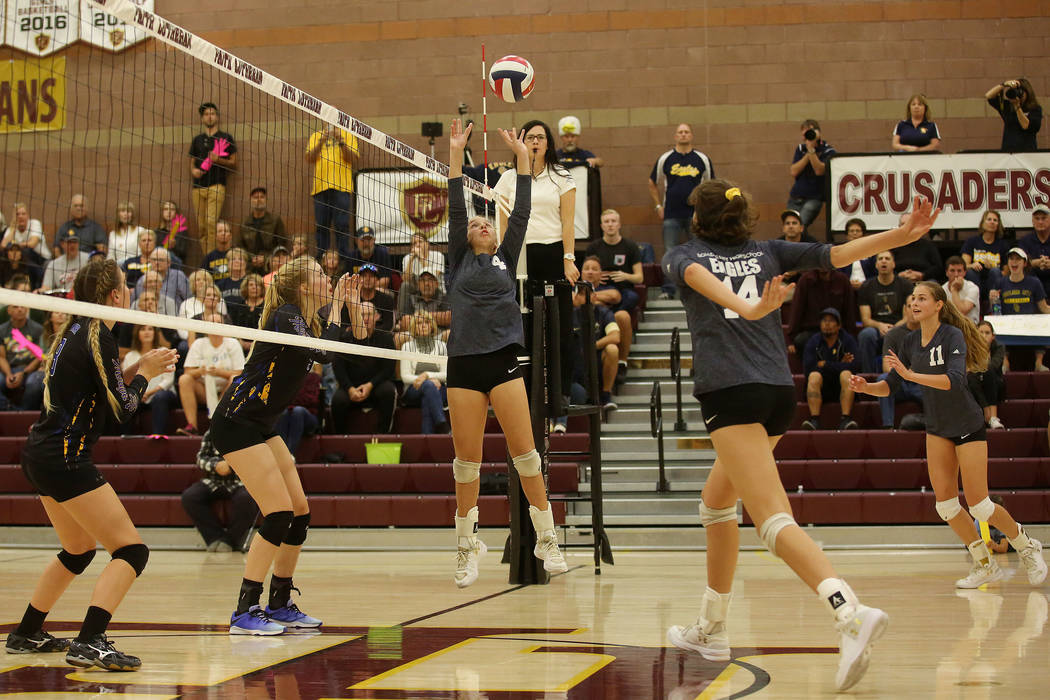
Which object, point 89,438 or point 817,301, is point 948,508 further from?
point 89,438

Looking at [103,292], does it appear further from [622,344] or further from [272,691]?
[622,344]

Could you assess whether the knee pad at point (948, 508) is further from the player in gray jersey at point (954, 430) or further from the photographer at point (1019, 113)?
the photographer at point (1019, 113)

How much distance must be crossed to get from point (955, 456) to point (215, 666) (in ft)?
17.4

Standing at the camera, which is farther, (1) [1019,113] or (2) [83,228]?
(2) [83,228]

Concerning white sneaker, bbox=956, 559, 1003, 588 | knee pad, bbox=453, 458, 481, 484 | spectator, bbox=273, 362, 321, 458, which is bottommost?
white sneaker, bbox=956, 559, 1003, 588

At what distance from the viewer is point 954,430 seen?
7570 millimetres

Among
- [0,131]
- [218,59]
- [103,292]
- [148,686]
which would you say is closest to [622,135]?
[0,131]

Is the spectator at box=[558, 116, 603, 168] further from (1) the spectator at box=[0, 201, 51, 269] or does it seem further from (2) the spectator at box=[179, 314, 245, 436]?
(1) the spectator at box=[0, 201, 51, 269]

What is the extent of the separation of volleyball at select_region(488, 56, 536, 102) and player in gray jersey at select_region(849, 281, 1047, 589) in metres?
3.17

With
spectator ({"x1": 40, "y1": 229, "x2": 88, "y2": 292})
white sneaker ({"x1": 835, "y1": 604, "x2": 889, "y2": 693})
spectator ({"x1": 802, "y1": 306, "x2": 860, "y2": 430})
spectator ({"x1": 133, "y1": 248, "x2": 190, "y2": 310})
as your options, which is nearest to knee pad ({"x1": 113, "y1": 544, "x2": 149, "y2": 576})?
white sneaker ({"x1": 835, "y1": 604, "x2": 889, "y2": 693})

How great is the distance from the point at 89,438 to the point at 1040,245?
11.8 meters

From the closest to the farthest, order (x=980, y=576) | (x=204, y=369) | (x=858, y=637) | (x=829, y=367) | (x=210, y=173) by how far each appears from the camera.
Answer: (x=858, y=637) → (x=980, y=576) → (x=829, y=367) → (x=204, y=369) → (x=210, y=173)

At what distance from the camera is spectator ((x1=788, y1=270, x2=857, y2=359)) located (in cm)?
1224

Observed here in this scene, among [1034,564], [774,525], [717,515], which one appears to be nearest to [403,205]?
[1034,564]
